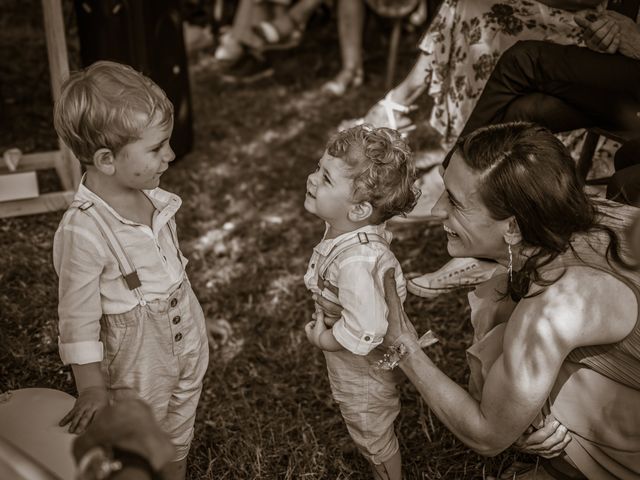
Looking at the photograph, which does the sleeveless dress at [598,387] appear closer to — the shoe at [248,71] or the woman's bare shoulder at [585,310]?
the woman's bare shoulder at [585,310]

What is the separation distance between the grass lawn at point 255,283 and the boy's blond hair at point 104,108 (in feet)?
3.83

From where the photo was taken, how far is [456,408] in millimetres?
1871

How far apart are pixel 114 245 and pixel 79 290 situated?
0.13 meters

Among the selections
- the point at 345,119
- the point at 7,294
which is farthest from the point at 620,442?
the point at 345,119

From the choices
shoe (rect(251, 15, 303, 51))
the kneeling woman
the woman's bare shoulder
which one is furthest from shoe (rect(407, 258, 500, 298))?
shoe (rect(251, 15, 303, 51))

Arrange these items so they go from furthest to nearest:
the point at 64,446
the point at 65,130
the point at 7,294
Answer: the point at 7,294 → the point at 65,130 → the point at 64,446

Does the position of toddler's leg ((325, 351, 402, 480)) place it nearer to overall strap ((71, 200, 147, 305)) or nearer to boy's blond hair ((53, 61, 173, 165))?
overall strap ((71, 200, 147, 305))

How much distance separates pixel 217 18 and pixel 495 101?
429cm

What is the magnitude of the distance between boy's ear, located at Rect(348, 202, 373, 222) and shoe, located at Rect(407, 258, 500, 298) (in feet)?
3.22

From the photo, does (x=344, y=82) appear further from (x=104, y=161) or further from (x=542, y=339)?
(x=542, y=339)

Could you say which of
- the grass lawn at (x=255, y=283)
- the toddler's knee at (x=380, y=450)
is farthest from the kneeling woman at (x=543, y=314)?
the grass lawn at (x=255, y=283)

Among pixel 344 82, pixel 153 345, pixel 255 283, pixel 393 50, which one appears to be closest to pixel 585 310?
pixel 153 345

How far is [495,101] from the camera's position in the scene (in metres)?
2.85

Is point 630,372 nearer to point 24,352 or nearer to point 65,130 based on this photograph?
point 65,130
